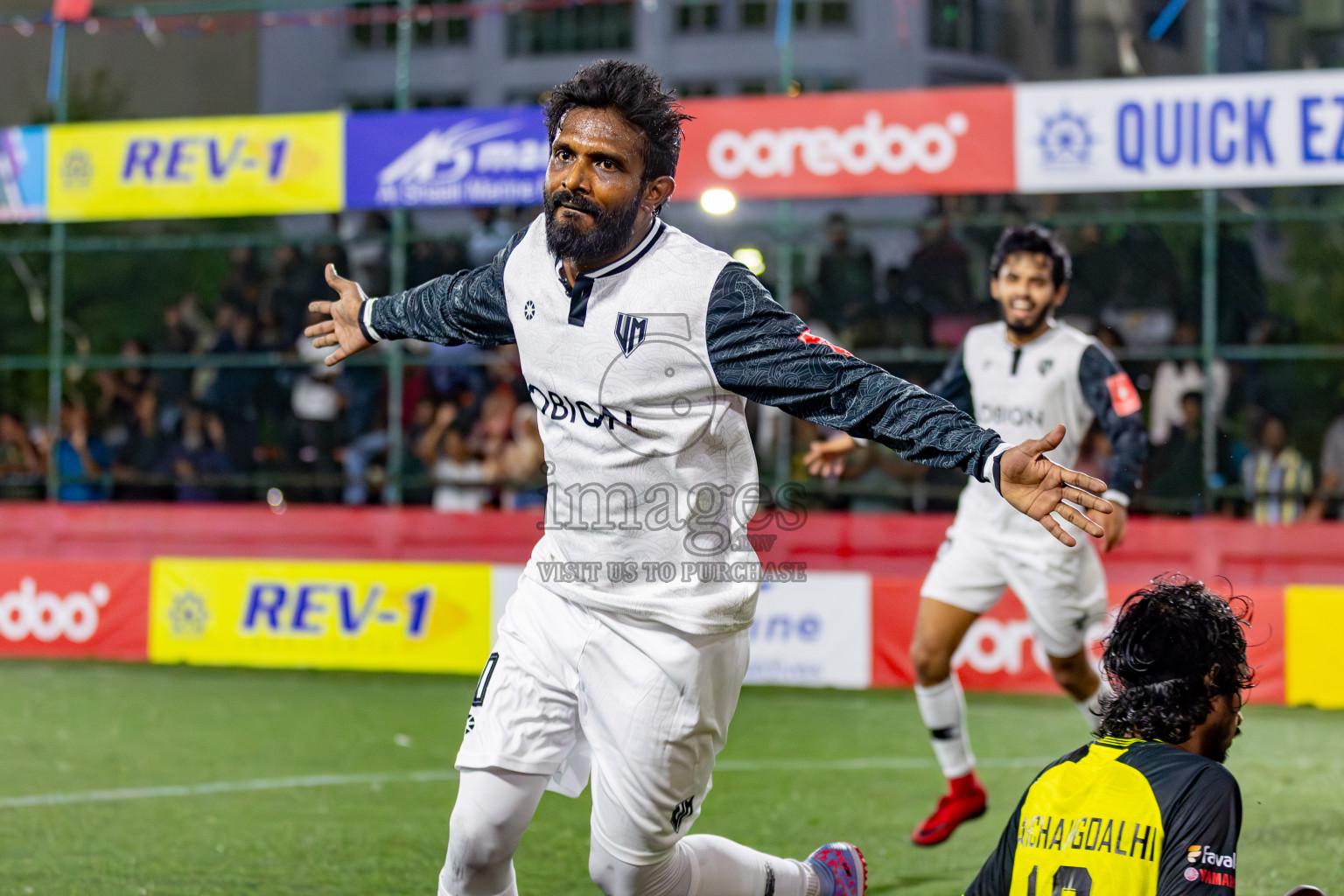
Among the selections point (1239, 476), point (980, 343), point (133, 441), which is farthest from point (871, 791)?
point (133, 441)

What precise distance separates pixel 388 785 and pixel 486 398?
18.9 feet

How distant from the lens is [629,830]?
357 centimetres

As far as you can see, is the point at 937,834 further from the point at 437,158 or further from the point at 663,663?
the point at 437,158

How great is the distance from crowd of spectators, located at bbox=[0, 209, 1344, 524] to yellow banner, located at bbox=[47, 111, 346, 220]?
705mm

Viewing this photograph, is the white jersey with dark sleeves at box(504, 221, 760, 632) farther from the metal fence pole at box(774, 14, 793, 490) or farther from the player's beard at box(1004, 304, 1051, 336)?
the metal fence pole at box(774, 14, 793, 490)

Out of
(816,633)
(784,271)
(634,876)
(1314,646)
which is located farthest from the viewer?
(784,271)

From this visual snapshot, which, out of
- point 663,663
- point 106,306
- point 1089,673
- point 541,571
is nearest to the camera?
point 663,663

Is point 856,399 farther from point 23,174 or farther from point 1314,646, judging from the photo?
point 23,174

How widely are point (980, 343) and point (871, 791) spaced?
201 cm

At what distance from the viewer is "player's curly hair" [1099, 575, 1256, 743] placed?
2.86 meters

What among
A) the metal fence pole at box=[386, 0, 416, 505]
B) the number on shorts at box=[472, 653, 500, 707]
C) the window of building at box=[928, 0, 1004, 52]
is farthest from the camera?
the window of building at box=[928, 0, 1004, 52]

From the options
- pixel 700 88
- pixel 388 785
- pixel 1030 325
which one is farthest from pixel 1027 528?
pixel 700 88

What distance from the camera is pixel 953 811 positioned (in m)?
5.89

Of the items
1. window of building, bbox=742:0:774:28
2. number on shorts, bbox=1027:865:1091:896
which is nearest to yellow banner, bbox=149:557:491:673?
number on shorts, bbox=1027:865:1091:896
